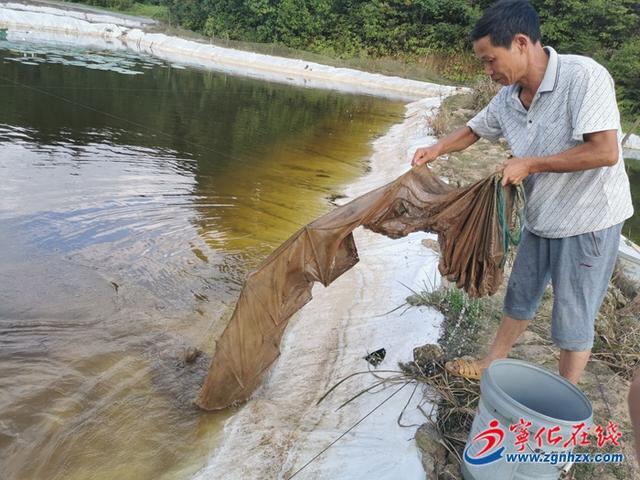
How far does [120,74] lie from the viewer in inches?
688

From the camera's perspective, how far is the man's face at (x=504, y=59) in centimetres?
229

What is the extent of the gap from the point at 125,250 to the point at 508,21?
4.58 meters

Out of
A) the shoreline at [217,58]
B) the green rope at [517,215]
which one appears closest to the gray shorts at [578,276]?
the green rope at [517,215]

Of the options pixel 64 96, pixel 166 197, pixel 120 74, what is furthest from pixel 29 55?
pixel 166 197

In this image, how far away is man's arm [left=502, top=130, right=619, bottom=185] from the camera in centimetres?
214

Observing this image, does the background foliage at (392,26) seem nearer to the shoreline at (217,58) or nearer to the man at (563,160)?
the shoreline at (217,58)

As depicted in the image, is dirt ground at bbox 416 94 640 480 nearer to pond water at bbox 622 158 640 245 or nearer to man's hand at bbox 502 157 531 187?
man's hand at bbox 502 157 531 187

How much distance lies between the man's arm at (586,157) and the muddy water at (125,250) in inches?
96.0

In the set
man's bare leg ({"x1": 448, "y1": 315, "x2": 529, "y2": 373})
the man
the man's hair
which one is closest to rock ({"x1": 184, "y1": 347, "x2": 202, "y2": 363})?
man's bare leg ({"x1": 448, "y1": 315, "x2": 529, "y2": 373})

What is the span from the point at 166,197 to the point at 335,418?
505cm

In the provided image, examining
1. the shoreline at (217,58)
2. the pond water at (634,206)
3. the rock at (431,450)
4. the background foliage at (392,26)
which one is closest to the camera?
the rock at (431,450)

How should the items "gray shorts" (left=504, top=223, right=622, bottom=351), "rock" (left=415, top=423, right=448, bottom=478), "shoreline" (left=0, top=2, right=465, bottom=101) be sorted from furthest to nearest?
"shoreline" (left=0, top=2, right=465, bottom=101) < "rock" (left=415, top=423, right=448, bottom=478) < "gray shorts" (left=504, top=223, right=622, bottom=351)

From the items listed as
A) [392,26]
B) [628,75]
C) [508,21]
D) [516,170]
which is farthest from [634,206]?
[392,26]

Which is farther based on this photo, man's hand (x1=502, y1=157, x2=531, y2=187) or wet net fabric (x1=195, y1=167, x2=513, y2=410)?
wet net fabric (x1=195, y1=167, x2=513, y2=410)
